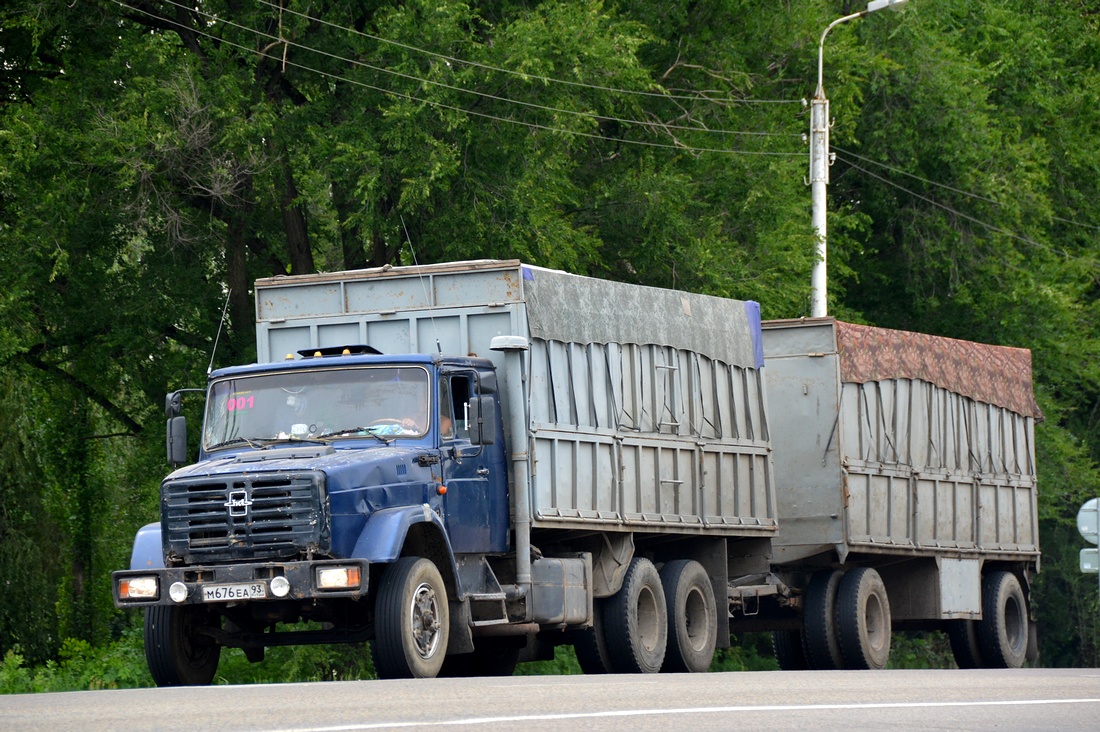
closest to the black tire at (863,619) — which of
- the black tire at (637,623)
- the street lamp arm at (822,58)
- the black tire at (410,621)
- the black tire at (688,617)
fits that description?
the black tire at (688,617)

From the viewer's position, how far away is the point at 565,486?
16.3 metres

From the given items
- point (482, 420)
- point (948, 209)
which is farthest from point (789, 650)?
point (948, 209)

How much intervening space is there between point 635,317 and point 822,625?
5.01 m

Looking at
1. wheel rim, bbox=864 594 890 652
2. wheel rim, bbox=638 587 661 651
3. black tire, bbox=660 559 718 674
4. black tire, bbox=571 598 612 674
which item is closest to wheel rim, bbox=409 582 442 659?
black tire, bbox=571 598 612 674

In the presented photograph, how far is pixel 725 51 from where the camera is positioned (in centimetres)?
2912

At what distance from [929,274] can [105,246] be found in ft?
54.3

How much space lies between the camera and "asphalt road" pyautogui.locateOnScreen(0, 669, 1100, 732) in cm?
948

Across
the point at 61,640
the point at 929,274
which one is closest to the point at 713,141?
the point at 929,274

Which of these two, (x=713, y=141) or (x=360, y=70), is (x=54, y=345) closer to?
(x=360, y=70)

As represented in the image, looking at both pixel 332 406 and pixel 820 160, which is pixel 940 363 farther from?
pixel 332 406

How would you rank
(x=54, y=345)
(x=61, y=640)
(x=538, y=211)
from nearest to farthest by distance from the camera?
(x=538, y=211) < (x=54, y=345) < (x=61, y=640)

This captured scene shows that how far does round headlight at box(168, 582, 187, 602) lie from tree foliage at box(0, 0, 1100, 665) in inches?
399

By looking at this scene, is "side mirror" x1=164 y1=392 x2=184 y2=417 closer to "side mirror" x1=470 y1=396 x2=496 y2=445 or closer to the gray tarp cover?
"side mirror" x1=470 y1=396 x2=496 y2=445

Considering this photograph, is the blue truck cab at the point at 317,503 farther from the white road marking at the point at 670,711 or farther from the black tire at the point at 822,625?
the black tire at the point at 822,625
